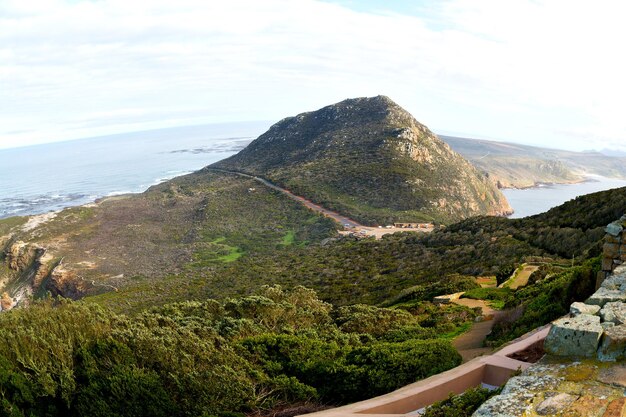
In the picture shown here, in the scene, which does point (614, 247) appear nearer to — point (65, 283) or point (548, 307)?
point (548, 307)

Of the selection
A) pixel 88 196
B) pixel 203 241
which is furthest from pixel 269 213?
pixel 88 196

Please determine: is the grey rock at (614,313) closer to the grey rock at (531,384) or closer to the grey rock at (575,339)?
the grey rock at (575,339)

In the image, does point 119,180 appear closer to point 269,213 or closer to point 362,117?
point 362,117

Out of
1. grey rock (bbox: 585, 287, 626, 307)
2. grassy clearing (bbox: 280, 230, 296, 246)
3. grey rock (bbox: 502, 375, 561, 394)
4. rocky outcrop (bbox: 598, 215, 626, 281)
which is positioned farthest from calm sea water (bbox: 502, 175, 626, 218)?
grey rock (bbox: 502, 375, 561, 394)

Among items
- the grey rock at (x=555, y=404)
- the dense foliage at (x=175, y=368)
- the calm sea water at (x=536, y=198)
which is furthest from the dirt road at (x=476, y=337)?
the calm sea water at (x=536, y=198)

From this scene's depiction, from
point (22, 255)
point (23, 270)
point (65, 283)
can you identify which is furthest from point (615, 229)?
point (22, 255)

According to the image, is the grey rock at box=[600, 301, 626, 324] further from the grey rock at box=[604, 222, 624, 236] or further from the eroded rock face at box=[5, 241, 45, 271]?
the eroded rock face at box=[5, 241, 45, 271]
